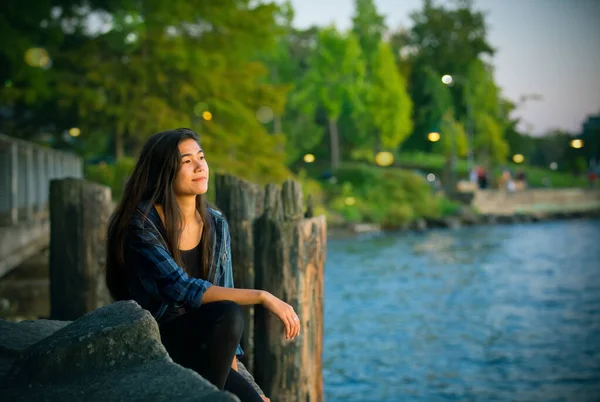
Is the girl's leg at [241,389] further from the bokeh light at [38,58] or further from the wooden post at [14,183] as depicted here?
the bokeh light at [38,58]

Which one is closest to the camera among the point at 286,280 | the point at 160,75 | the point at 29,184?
the point at 286,280

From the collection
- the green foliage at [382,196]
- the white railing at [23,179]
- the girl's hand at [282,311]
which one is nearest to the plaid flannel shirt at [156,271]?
the girl's hand at [282,311]

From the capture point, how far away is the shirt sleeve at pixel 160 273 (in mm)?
→ 3605

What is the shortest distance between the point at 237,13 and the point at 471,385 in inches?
778

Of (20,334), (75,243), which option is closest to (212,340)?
(20,334)

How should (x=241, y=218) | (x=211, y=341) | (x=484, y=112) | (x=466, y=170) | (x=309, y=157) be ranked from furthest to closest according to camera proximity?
(x=466, y=170), (x=484, y=112), (x=309, y=157), (x=241, y=218), (x=211, y=341)

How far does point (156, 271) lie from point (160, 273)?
0.08 ft

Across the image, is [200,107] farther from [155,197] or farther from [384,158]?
[384,158]

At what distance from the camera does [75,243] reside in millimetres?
6902

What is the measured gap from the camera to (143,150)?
12.6 ft

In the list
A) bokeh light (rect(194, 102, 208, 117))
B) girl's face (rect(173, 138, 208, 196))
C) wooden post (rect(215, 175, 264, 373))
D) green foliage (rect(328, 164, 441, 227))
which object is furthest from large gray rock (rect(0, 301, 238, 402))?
green foliage (rect(328, 164, 441, 227))

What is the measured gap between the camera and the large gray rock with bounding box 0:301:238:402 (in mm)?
Result: 2896

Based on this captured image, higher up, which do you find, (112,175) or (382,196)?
(112,175)

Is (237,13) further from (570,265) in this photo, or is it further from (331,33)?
(331,33)
